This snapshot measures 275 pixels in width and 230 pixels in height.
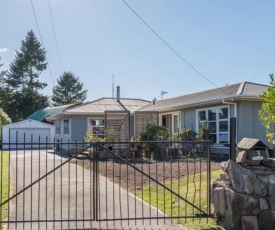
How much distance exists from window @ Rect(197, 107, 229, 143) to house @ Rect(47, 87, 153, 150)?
360 cm

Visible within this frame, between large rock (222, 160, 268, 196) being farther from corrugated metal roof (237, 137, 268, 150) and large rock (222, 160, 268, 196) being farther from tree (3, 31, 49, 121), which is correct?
tree (3, 31, 49, 121)

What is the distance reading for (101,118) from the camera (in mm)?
24953

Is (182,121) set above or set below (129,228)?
above

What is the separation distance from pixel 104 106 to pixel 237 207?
21473 mm

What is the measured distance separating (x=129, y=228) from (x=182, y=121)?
1412 centimetres

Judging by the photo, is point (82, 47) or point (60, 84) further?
point (60, 84)

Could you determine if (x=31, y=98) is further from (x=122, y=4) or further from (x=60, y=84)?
(x=122, y=4)

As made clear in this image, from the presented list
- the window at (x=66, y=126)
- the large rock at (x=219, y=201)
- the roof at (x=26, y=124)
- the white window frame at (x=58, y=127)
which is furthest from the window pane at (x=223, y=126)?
the roof at (x=26, y=124)

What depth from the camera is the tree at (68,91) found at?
56.8 meters

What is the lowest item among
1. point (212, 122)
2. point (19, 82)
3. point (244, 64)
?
point (212, 122)

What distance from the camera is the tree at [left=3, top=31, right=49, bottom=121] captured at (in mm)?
48875

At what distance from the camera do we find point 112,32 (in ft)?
45.8

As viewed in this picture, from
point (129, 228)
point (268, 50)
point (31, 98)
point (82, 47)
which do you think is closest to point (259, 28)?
point (268, 50)

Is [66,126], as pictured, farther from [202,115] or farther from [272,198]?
[272,198]
